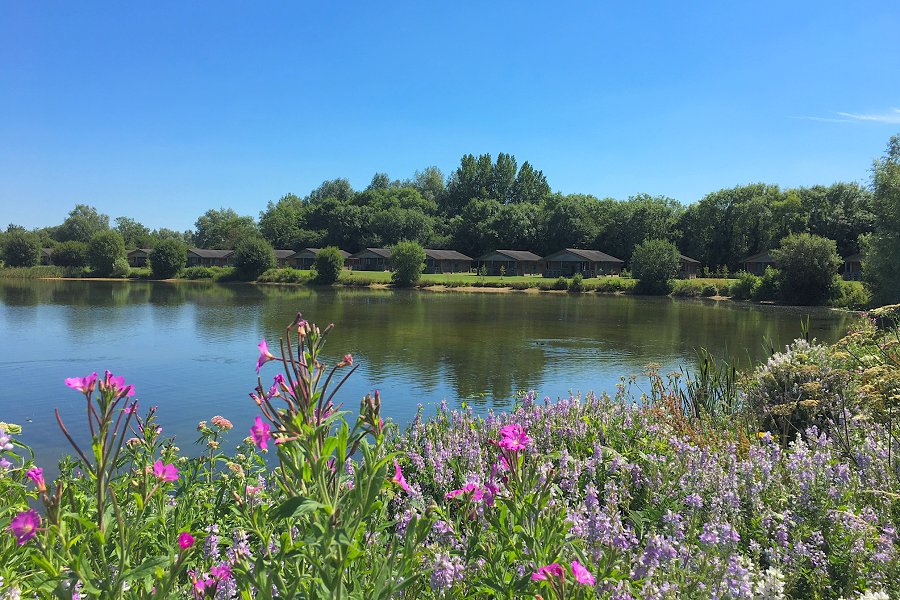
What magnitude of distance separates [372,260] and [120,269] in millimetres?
41488

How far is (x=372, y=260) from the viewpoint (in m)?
107

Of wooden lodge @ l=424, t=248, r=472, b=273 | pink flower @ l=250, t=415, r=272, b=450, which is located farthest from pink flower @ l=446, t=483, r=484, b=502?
wooden lodge @ l=424, t=248, r=472, b=273

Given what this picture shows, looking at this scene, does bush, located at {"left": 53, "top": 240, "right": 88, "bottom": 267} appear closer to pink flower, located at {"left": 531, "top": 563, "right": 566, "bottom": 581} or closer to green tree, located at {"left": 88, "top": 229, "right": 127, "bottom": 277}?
green tree, located at {"left": 88, "top": 229, "right": 127, "bottom": 277}

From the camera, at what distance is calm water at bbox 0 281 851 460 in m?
17.1

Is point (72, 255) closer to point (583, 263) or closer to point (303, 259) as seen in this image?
point (303, 259)

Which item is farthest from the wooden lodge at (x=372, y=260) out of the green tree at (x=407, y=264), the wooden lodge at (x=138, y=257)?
the wooden lodge at (x=138, y=257)

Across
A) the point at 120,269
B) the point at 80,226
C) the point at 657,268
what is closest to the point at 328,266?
the point at 120,269

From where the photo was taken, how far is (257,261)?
8981 cm

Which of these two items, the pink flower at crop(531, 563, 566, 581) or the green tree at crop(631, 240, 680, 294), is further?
the green tree at crop(631, 240, 680, 294)

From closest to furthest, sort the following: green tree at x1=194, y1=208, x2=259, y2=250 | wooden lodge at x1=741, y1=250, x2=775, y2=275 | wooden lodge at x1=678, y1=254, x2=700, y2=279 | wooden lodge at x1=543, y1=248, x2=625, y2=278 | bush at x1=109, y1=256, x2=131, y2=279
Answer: wooden lodge at x1=741, y1=250, x2=775, y2=275, wooden lodge at x1=678, y1=254, x2=700, y2=279, wooden lodge at x1=543, y1=248, x2=625, y2=278, bush at x1=109, y1=256, x2=131, y2=279, green tree at x1=194, y1=208, x2=259, y2=250

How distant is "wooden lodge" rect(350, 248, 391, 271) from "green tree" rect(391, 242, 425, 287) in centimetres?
2438

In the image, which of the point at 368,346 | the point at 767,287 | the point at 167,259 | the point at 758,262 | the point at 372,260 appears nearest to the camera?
the point at 368,346

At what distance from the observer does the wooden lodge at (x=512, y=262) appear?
94.9 metres

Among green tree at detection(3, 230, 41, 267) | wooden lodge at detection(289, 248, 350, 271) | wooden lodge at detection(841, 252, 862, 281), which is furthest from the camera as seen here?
wooden lodge at detection(289, 248, 350, 271)
